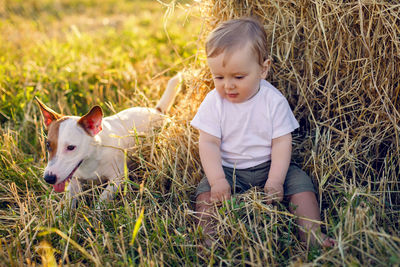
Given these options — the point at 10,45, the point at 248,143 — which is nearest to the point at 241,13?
the point at 248,143

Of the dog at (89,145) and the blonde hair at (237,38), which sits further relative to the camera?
the dog at (89,145)

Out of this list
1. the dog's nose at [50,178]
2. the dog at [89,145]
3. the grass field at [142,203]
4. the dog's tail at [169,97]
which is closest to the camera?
the grass field at [142,203]

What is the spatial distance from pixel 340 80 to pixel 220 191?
1.20m

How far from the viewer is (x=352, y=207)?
225 centimetres

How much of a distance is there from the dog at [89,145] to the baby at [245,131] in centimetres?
68

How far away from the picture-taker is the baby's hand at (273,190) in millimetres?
2434

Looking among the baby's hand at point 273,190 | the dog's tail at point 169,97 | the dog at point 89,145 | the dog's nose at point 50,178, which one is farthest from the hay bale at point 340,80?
the dog's nose at point 50,178

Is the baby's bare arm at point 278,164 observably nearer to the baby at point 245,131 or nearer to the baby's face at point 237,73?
the baby at point 245,131

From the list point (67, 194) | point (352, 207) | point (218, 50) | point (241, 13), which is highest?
point (241, 13)

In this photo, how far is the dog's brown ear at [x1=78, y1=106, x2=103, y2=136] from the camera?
8.71ft

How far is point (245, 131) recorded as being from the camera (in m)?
2.66

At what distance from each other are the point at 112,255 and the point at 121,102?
2.28 m

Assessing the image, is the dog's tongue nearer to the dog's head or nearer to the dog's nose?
the dog's head

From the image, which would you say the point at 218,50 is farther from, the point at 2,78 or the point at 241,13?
the point at 2,78
